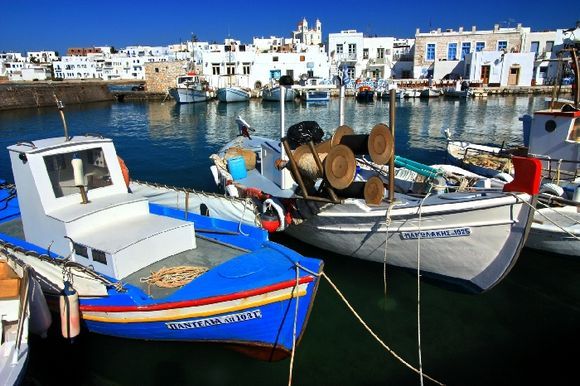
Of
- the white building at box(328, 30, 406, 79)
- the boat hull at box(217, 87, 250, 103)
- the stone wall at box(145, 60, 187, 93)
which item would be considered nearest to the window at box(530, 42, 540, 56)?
the white building at box(328, 30, 406, 79)

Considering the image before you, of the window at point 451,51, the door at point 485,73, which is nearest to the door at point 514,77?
the door at point 485,73

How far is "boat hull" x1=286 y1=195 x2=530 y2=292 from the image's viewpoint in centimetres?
874

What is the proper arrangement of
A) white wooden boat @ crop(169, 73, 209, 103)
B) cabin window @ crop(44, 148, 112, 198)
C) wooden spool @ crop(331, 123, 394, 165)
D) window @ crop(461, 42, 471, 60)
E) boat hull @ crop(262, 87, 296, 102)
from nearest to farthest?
cabin window @ crop(44, 148, 112, 198) → wooden spool @ crop(331, 123, 394, 165) → white wooden boat @ crop(169, 73, 209, 103) → boat hull @ crop(262, 87, 296, 102) → window @ crop(461, 42, 471, 60)

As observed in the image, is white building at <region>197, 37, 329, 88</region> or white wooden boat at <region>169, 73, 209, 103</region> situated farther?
white building at <region>197, 37, 329, 88</region>

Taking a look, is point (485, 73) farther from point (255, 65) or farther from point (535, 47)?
point (255, 65)

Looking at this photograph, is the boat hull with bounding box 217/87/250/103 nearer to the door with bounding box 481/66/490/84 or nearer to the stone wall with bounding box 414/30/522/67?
the stone wall with bounding box 414/30/522/67

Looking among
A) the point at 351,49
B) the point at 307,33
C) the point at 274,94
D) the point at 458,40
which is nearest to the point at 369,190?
the point at 274,94

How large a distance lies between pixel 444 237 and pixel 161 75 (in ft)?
249

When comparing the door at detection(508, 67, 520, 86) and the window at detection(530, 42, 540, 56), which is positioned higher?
the window at detection(530, 42, 540, 56)

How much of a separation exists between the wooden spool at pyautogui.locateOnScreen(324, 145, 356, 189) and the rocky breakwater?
54.8 m

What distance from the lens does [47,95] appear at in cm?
6166

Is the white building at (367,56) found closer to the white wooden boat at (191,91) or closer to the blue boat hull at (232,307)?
the white wooden boat at (191,91)

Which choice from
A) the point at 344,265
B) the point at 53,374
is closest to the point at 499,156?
the point at 344,265

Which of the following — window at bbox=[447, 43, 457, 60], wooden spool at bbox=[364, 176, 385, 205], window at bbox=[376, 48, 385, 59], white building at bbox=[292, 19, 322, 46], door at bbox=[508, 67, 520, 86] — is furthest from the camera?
white building at bbox=[292, 19, 322, 46]
